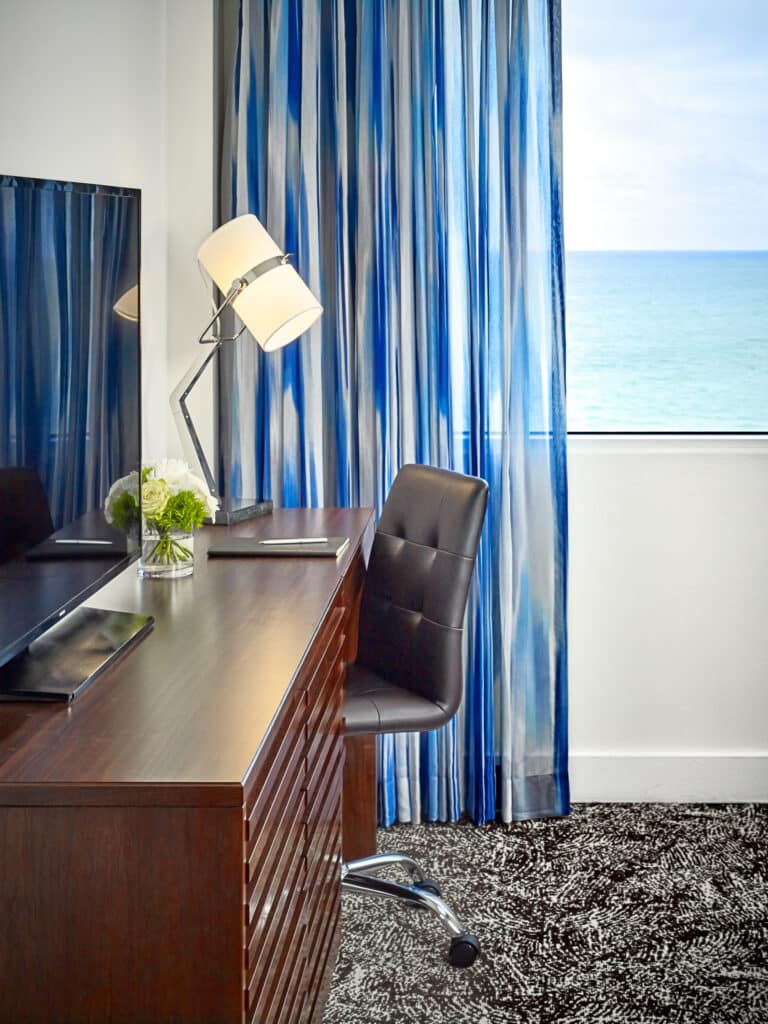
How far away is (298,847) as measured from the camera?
1.48m

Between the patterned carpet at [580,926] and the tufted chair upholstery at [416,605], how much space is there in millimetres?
545

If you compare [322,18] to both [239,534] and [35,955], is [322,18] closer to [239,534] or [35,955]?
[239,534]

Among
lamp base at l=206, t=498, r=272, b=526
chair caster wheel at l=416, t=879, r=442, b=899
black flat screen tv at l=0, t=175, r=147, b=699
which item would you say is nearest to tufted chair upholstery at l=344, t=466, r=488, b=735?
lamp base at l=206, t=498, r=272, b=526

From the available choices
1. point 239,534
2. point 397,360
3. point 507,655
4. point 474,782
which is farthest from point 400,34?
point 474,782

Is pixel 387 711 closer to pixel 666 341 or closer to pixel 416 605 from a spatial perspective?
pixel 416 605

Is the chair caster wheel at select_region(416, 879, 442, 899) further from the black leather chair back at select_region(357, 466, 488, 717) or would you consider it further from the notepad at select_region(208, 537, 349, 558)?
the notepad at select_region(208, 537, 349, 558)

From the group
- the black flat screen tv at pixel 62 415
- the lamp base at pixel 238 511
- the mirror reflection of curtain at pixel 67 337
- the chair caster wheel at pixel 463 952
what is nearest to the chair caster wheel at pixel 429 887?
the chair caster wheel at pixel 463 952

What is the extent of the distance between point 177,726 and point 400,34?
2.36 m

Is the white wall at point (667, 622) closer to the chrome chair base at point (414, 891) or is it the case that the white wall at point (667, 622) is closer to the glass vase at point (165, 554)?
the chrome chair base at point (414, 891)

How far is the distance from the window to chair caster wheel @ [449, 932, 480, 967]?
64.4 inches

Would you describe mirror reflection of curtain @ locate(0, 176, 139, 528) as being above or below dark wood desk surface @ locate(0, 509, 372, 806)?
above

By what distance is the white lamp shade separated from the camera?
8.55ft

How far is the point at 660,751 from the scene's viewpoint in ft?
10.7

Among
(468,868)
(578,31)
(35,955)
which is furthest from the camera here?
(578,31)
